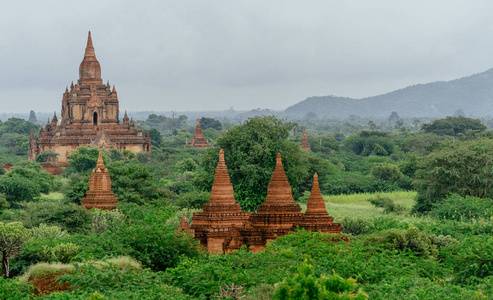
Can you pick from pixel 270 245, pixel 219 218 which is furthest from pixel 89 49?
pixel 270 245

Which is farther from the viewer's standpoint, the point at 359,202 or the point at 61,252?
the point at 359,202

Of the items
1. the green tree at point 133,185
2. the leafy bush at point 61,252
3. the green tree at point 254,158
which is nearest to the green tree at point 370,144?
the green tree at point 254,158

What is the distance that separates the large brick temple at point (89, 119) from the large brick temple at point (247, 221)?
63.4 m

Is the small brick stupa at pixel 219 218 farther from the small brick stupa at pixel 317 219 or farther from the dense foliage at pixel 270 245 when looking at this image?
the small brick stupa at pixel 317 219

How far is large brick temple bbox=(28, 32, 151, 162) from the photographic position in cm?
9125

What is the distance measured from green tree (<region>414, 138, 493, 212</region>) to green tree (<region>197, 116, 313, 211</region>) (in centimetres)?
728

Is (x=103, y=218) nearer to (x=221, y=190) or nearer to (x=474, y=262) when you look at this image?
(x=221, y=190)

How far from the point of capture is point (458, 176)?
4981cm

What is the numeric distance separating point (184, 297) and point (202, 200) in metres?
28.5

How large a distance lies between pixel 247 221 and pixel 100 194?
1180 centimetres

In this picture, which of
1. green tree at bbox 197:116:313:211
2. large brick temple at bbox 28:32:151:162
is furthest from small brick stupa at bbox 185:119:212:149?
green tree at bbox 197:116:313:211

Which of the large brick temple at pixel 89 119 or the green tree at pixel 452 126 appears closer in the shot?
the large brick temple at pixel 89 119

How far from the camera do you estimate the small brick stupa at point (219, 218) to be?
1084 inches

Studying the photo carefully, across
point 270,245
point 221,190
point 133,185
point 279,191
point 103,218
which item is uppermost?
point 221,190
